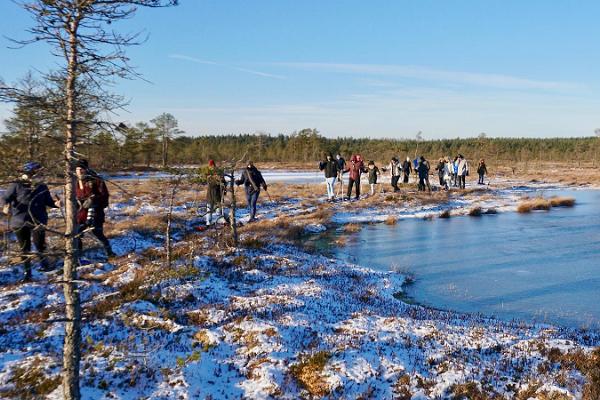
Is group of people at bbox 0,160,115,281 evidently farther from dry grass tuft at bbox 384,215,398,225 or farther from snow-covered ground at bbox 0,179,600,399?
dry grass tuft at bbox 384,215,398,225

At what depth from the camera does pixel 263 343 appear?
646cm

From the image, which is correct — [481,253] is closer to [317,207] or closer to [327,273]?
[327,273]

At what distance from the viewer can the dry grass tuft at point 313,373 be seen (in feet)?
18.2

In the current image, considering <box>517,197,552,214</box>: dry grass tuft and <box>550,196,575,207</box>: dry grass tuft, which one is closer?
<box>517,197,552,214</box>: dry grass tuft

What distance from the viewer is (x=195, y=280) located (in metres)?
9.16

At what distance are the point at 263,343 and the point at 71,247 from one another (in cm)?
315

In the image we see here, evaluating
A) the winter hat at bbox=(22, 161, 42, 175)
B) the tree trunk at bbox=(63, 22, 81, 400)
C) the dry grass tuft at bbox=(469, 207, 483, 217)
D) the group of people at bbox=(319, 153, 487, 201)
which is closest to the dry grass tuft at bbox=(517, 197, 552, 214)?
the dry grass tuft at bbox=(469, 207, 483, 217)

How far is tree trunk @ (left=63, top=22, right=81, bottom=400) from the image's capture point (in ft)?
13.2

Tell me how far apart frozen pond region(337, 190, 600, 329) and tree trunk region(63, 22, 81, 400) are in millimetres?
6953

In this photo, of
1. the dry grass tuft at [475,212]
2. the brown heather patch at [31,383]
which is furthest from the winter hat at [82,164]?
the dry grass tuft at [475,212]

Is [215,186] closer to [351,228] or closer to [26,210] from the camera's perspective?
[351,228]

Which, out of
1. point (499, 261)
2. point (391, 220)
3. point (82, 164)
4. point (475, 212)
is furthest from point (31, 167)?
point (475, 212)

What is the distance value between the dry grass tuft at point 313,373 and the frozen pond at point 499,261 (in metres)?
4.08

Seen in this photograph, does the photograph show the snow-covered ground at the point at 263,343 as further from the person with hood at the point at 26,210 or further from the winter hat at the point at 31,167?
the winter hat at the point at 31,167
